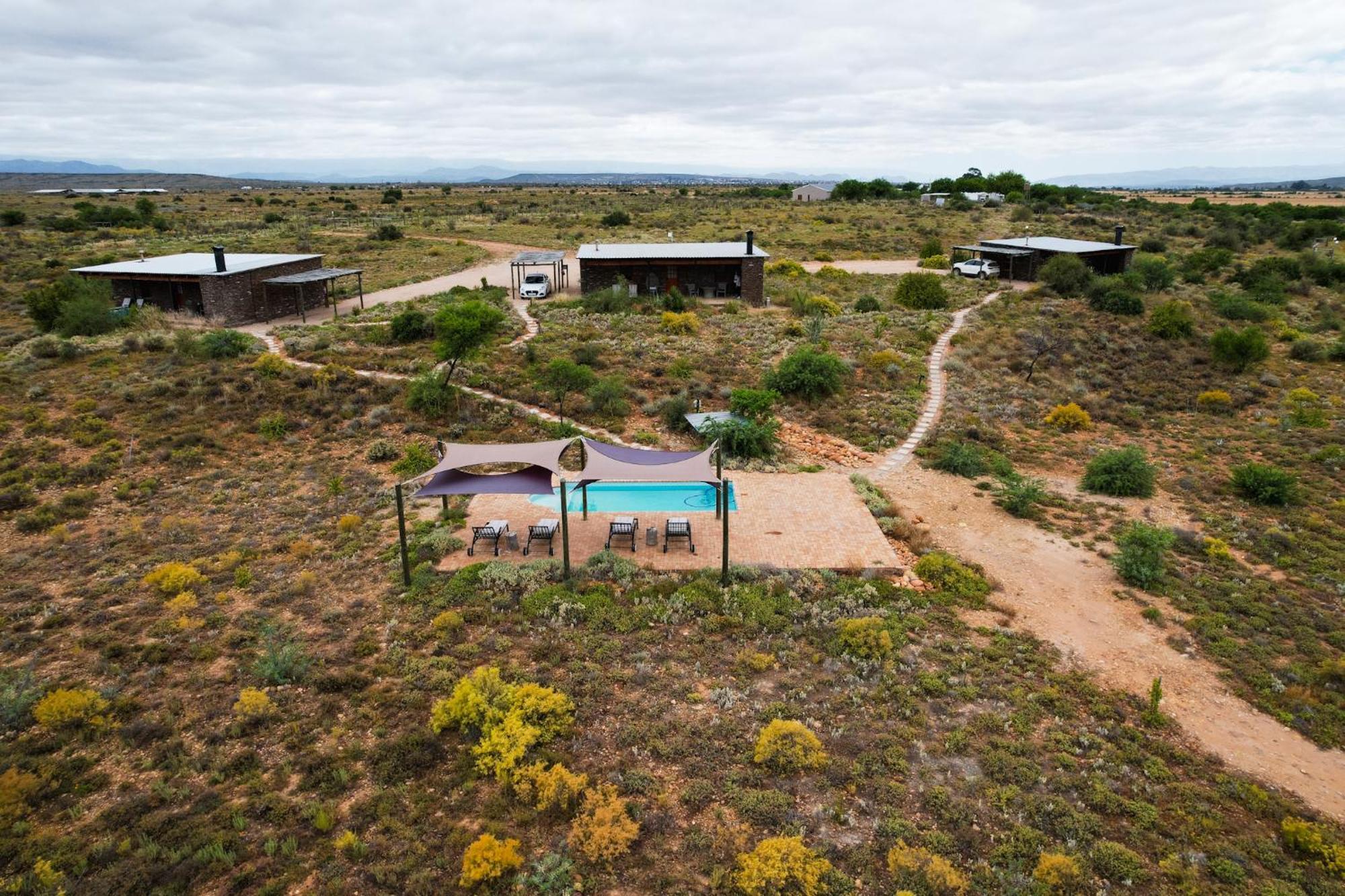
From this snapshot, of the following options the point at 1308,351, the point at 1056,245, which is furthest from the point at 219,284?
the point at 1308,351

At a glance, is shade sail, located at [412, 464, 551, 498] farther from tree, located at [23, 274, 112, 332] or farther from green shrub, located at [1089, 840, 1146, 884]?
tree, located at [23, 274, 112, 332]

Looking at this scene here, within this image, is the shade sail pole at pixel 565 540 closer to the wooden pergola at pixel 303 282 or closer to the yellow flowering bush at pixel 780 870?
the yellow flowering bush at pixel 780 870

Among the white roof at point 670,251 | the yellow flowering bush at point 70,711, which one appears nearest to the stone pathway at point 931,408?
the white roof at point 670,251

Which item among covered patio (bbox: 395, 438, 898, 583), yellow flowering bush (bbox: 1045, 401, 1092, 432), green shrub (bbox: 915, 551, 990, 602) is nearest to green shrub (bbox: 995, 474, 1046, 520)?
green shrub (bbox: 915, 551, 990, 602)

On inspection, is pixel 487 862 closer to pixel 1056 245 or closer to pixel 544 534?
pixel 544 534

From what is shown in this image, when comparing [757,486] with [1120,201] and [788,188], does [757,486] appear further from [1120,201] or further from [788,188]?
[788,188]

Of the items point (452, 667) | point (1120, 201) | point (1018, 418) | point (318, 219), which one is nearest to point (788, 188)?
point (1120, 201)
